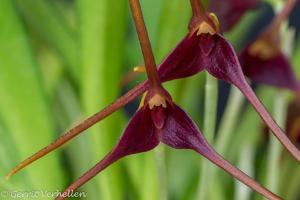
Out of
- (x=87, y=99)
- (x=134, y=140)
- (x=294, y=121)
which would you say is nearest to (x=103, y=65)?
(x=87, y=99)

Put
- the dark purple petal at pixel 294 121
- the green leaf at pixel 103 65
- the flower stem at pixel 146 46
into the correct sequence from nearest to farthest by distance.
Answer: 1. the flower stem at pixel 146 46
2. the green leaf at pixel 103 65
3. the dark purple petal at pixel 294 121

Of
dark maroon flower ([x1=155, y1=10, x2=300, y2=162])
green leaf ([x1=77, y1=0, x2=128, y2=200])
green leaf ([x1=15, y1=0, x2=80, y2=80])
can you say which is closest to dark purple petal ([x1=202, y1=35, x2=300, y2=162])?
dark maroon flower ([x1=155, y1=10, x2=300, y2=162])

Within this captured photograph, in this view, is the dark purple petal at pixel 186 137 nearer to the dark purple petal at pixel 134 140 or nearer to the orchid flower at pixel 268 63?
the dark purple petal at pixel 134 140

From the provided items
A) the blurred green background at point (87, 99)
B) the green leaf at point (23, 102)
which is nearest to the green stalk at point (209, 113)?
the blurred green background at point (87, 99)

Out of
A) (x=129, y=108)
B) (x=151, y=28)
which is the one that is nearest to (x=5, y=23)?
(x=151, y=28)

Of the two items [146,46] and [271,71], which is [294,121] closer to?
[271,71]

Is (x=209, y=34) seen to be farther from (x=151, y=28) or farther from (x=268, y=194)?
(x=151, y=28)
